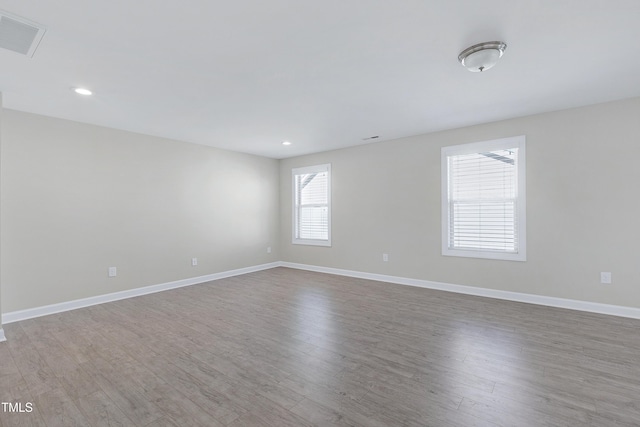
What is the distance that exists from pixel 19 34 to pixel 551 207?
5.46m

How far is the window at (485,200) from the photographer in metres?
3.89

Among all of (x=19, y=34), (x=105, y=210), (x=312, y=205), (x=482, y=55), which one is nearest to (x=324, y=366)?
(x=482, y=55)

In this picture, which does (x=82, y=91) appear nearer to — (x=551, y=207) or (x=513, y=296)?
(x=551, y=207)

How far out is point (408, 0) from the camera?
171 cm

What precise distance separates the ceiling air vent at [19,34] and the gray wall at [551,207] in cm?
442

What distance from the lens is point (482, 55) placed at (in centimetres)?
221

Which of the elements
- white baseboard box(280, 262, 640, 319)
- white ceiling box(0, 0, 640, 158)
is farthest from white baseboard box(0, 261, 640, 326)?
white ceiling box(0, 0, 640, 158)

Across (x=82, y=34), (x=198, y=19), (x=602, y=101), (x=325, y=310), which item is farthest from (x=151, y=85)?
(x=602, y=101)

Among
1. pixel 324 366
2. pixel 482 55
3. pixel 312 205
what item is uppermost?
pixel 482 55

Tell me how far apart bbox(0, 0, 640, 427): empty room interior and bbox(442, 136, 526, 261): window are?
0.10 feet

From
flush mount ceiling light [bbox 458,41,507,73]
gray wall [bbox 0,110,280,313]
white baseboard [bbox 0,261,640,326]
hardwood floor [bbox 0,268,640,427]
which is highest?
flush mount ceiling light [bbox 458,41,507,73]

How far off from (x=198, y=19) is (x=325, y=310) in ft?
10.3

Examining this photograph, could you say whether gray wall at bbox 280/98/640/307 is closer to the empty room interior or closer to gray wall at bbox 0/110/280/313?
the empty room interior

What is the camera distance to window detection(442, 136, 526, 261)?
3.89m
